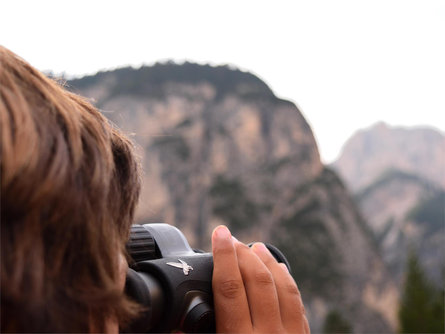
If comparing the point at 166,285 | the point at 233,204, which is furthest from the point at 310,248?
the point at 166,285

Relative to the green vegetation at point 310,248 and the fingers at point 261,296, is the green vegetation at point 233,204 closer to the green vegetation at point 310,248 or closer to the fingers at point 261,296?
the green vegetation at point 310,248

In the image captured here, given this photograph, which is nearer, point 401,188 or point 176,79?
point 176,79

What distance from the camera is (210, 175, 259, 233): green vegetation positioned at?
58.5 m

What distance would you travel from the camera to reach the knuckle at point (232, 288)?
1050mm

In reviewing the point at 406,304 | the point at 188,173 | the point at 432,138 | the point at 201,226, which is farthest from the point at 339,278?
the point at 432,138

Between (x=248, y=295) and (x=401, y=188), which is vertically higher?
(x=248, y=295)

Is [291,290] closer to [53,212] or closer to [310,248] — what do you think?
[53,212]

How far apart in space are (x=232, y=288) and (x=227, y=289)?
0.01 metres

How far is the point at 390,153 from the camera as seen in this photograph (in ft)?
412

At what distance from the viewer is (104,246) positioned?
0.77m

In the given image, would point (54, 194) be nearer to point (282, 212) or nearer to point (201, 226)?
point (201, 226)

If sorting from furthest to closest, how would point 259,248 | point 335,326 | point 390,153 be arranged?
point 390,153 < point 335,326 < point 259,248

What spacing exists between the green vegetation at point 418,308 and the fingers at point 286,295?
26.6 metres

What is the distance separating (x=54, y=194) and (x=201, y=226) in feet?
191
